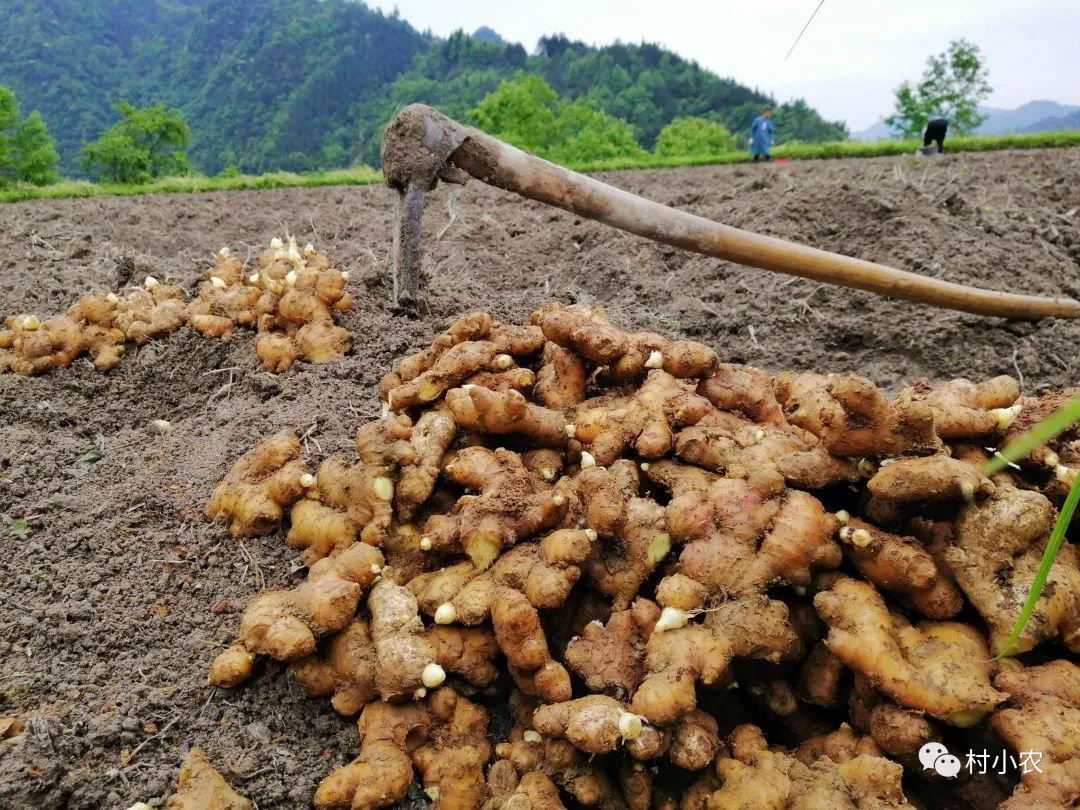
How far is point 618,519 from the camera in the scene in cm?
178

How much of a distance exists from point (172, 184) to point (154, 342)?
8821mm

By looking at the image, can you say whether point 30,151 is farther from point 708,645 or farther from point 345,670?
point 708,645

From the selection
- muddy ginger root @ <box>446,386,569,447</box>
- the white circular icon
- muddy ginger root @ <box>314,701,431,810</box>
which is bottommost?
muddy ginger root @ <box>314,701,431,810</box>

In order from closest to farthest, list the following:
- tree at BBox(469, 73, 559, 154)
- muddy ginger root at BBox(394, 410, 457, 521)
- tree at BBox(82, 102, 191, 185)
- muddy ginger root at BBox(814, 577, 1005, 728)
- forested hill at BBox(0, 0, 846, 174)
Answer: muddy ginger root at BBox(814, 577, 1005, 728)
muddy ginger root at BBox(394, 410, 457, 521)
tree at BBox(82, 102, 191, 185)
tree at BBox(469, 73, 559, 154)
forested hill at BBox(0, 0, 846, 174)

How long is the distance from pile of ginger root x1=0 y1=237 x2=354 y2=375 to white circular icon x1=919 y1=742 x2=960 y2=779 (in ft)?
9.21

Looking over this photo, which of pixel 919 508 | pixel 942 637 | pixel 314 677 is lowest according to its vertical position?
pixel 314 677

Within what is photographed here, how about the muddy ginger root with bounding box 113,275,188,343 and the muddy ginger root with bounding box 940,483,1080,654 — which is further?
the muddy ginger root with bounding box 113,275,188,343

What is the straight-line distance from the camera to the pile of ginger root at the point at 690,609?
1443 millimetres

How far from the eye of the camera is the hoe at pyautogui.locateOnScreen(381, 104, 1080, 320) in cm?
271

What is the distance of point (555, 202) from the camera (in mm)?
2789

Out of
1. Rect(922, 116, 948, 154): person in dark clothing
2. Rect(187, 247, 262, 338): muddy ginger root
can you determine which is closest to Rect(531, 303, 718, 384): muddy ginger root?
Rect(187, 247, 262, 338): muddy ginger root

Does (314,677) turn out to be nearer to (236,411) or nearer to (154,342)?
(236,411)

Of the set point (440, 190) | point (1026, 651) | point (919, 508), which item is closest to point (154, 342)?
point (919, 508)

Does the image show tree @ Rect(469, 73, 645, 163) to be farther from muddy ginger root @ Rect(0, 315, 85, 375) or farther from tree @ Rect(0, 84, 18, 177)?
muddy ginger root @ Rect(0, 315, 85, 375)
